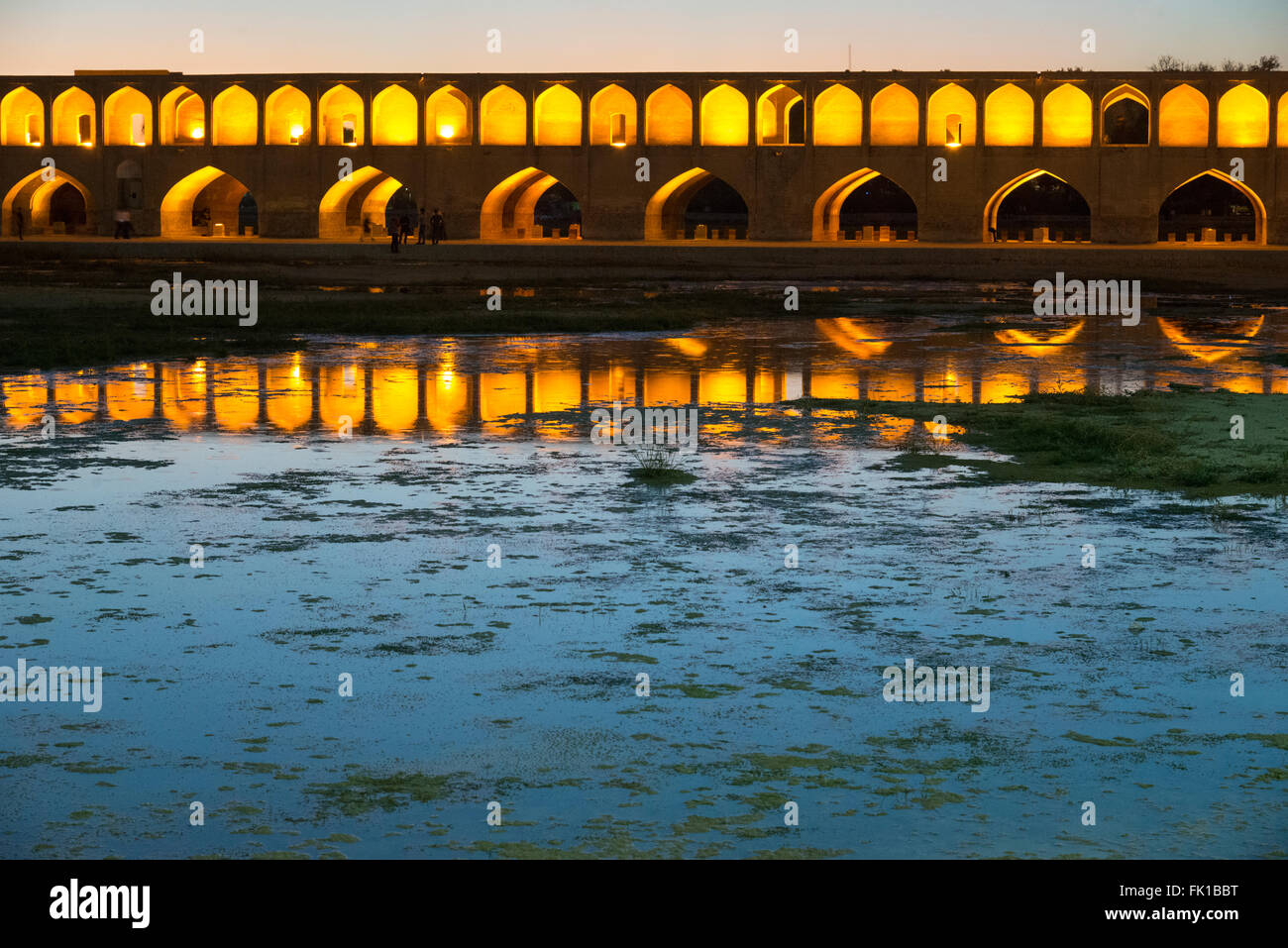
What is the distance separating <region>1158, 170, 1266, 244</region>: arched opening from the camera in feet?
123

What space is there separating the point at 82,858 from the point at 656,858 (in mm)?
932

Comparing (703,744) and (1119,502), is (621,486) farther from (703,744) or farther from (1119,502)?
(703,744)

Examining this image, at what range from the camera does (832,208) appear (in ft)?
110

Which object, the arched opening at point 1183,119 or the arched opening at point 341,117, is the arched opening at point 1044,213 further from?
the arched opening at point 341,117

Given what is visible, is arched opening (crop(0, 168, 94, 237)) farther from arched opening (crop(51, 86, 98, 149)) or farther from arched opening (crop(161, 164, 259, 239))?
arched opening (crop(161, 164, 259, 239))

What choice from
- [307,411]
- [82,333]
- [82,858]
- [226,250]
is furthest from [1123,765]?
[226,250]

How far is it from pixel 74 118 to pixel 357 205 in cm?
595

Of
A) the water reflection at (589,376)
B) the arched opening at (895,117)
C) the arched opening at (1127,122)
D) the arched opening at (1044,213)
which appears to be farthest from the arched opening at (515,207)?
the water reflection at (589,376)

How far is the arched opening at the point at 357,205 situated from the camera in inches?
1363

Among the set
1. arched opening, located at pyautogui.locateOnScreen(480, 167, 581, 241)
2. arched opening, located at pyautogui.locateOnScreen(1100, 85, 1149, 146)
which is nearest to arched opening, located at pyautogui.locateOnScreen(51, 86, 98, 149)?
arched opening, located at pyautogui.locateOnScreen(480, 167, 581, 241)

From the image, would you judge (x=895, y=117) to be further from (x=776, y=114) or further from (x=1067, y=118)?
(x=1067, y=118)

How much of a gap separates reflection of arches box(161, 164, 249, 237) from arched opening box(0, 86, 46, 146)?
3.08 metres

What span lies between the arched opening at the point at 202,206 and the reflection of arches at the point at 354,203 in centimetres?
214

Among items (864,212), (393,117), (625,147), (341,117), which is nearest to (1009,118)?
(625,147)
